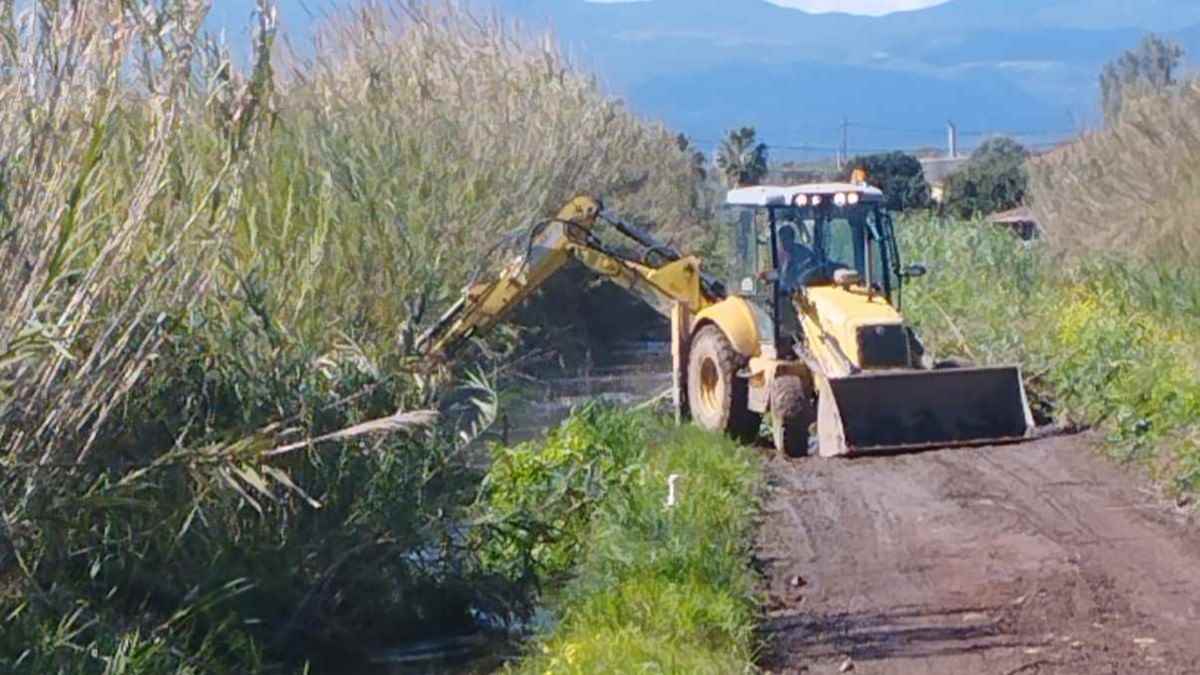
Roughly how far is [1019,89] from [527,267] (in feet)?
611

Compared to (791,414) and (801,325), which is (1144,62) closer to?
Answer: (801,325)

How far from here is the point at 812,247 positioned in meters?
19.2

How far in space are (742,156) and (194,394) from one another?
44938mm

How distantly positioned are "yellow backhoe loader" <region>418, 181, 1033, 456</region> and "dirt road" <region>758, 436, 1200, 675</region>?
0.53 metres

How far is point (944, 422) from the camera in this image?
17.9 metres

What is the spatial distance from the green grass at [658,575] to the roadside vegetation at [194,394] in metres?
0.84

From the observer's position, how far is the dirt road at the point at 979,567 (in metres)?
10.7

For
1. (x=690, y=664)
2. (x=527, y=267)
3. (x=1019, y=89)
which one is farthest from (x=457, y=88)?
(x=1019, y=89)

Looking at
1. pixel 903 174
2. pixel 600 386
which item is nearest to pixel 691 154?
pixel 903 174

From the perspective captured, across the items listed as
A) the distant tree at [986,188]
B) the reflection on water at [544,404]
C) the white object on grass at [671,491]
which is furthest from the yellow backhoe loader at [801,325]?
the distant tree at [986,188]

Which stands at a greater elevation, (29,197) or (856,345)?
(29,197)

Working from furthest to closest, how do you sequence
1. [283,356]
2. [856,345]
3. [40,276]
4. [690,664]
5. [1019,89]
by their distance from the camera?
[1019,89] → [856,345] → [283,356] → [690,664] → [40,276]

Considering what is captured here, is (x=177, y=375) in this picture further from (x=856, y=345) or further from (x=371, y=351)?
(x=856, y=345)

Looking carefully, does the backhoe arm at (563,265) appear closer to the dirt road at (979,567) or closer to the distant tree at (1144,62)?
the dirt road at (979,567)
